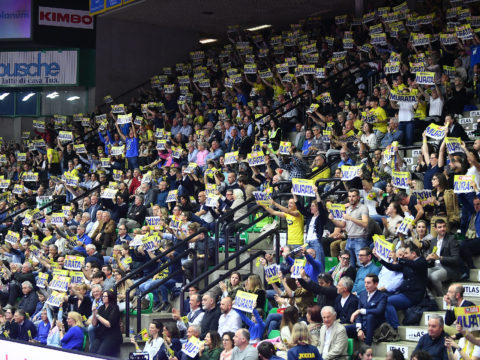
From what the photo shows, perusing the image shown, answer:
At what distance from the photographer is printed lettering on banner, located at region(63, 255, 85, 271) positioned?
1656 centimetres

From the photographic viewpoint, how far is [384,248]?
37.5ft

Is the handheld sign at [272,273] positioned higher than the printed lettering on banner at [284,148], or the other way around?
the printed lettering on banner at [284,148]

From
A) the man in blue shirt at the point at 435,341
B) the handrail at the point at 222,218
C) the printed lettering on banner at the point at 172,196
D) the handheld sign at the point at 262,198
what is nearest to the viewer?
the man in blue shirt at the point at 435,341

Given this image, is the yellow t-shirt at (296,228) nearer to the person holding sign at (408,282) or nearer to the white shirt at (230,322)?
the white shirt at (230,322)

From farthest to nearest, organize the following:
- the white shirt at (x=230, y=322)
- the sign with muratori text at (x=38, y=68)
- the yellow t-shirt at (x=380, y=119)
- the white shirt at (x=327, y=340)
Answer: the sign with muratori text at (x=38, y=68) → the yellow t-shirt at (x=380, y=119) → the white shirt at (x=230, y=322) → the white shirt at (x=327, y=340)

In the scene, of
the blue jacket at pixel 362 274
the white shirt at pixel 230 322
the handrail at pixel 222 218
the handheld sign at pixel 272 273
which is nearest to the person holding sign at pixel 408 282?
the blue jacket at pixel 362 274

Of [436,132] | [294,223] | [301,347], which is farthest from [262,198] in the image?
[301,347]

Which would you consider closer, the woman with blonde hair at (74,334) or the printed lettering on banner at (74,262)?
the woman with blonde hair at (74,334)

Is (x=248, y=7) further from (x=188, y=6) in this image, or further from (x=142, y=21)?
(x=142, y=21)

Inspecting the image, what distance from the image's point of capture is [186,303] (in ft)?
48.6

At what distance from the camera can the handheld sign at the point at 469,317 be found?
923 centimetres

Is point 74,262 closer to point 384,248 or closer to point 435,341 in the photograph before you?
point 384,248

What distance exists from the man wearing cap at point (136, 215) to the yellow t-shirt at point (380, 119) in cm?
531

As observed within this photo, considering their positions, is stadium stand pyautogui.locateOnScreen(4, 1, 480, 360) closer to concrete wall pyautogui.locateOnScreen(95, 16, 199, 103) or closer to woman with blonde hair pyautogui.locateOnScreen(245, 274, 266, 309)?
woman with blonde hair pyautogui.locateOnScreen(245, 274, 266, 309)
